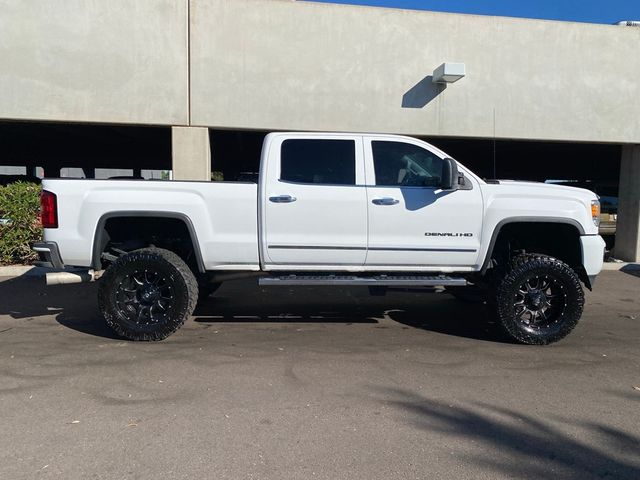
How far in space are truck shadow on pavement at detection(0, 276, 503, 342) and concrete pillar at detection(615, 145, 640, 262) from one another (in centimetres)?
584

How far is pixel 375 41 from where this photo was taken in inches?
392

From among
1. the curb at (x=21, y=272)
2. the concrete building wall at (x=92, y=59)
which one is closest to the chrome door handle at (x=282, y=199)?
the concrete building wall at (x=92, y=59)

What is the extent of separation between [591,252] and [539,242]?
1.96 feet

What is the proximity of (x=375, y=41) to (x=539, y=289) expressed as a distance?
6.40 metres

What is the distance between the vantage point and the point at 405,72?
1010cm

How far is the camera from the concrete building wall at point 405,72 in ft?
31.6

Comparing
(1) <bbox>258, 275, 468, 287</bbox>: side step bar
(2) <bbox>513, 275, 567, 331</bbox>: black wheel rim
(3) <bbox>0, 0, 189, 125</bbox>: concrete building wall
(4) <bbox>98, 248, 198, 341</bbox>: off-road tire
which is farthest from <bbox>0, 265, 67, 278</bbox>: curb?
(2) <bbox>513, 275, 567, 331</bbox>: black wheel rim

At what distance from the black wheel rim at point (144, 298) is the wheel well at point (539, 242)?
11.7 ft

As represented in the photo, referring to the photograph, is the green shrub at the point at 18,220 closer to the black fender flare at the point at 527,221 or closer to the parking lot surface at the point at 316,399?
the parking lot surface at the point at 316,399

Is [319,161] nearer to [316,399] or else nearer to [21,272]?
[316,399]

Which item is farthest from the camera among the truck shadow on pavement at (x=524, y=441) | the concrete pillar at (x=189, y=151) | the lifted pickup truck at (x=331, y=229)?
the concrete pillar at (x=189, y=151)

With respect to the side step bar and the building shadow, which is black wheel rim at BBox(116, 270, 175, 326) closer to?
the side step bar

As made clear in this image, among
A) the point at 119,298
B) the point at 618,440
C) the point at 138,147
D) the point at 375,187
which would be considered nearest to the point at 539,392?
the point at 618,440

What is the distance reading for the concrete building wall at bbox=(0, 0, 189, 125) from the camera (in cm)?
925
